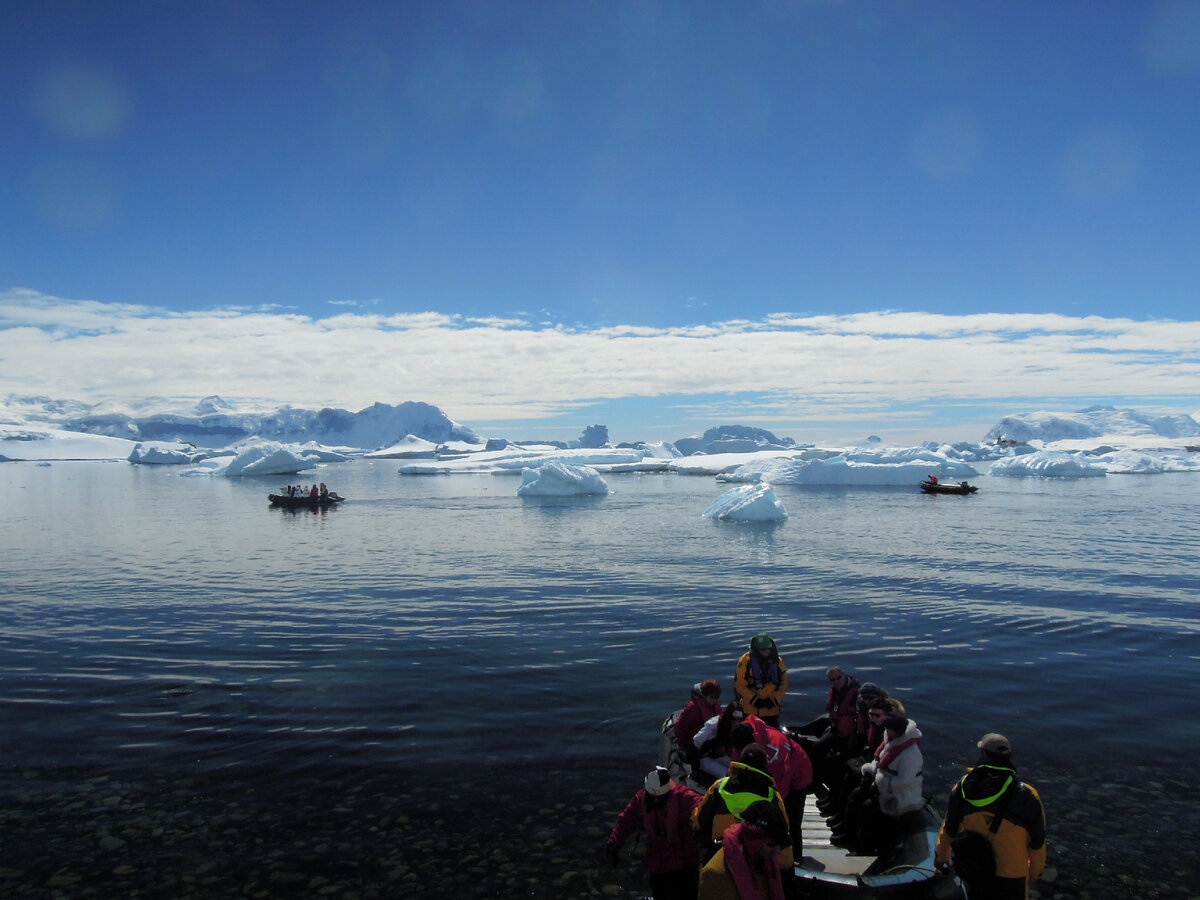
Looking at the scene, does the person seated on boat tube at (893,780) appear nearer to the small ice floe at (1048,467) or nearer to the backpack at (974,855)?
the backpack at (974,855)

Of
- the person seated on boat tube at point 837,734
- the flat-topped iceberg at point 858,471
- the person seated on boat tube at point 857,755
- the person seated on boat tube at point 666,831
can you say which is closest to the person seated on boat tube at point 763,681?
the person seated on boat tube at point 837,734

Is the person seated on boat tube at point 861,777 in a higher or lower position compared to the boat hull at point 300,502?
higher

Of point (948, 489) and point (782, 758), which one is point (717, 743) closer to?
point (782, 758)

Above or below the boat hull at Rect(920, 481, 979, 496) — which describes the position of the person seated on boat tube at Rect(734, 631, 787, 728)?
above

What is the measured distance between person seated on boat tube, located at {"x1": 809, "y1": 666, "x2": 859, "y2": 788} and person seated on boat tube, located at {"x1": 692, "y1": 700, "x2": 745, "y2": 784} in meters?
1.59

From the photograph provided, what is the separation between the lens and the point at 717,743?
20.9 feet

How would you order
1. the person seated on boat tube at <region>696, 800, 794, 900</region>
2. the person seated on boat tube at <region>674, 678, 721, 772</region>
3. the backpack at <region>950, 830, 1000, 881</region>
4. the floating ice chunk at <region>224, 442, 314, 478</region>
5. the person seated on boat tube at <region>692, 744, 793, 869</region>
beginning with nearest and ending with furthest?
the person seated on boat tube at <region>696, 800, 794, 900</region>
the person seated on boat tube at <region>692, 744, 793, 869</region>
the backpack at <region>950, 830, 1000, 881</region>
the person seated on boat tube at <region>674, 678, 721, 772</region>
the floating ice chunk at <region>224, 442, 314, 478</region>

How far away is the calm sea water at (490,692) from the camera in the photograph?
287 inches

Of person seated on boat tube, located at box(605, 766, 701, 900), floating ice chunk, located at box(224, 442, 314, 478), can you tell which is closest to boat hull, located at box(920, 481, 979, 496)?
person seated on boat tube, located at box(605, 766, 701, 900)

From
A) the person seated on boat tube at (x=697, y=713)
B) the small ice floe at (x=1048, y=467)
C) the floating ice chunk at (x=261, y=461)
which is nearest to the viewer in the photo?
the person seated on boat tube at (x=697, y=713)

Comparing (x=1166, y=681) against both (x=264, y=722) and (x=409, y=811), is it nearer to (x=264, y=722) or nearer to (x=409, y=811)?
(x=409, y=811)

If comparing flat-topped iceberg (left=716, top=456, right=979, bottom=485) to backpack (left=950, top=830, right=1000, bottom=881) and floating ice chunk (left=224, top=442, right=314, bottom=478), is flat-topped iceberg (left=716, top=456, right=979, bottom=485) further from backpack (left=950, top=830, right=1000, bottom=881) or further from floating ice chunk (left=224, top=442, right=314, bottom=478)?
backpack (left=950, top=830, right=1000, bottom=881)

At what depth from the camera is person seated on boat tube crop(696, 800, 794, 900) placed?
4426mm

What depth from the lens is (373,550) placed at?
2953cm
